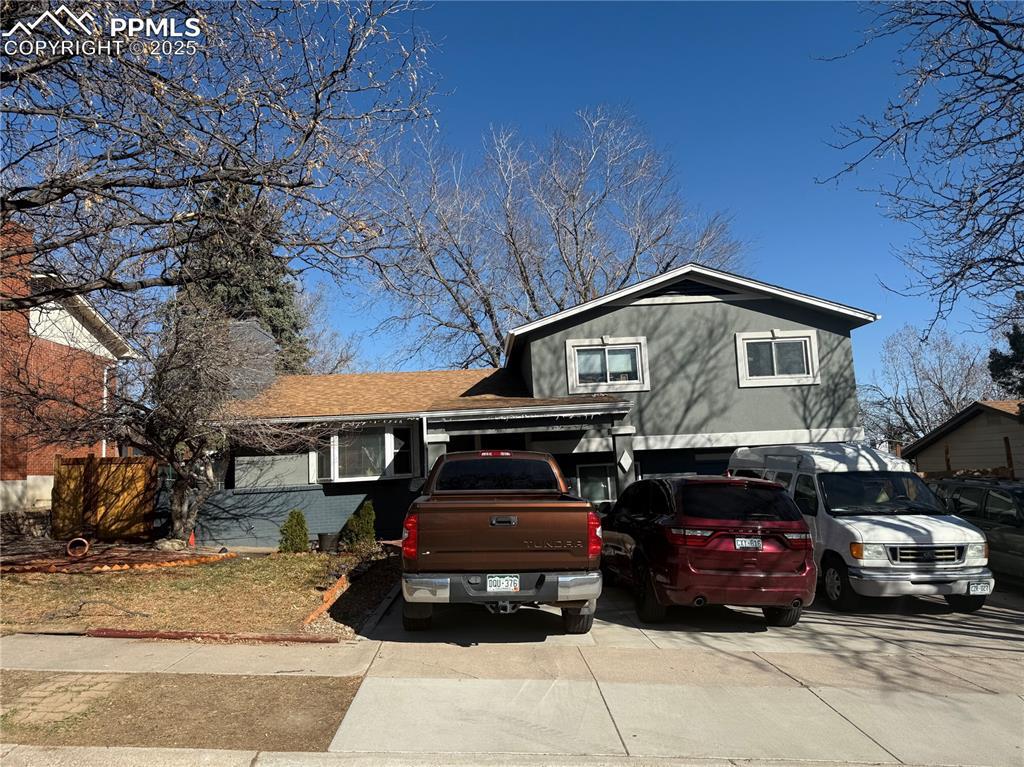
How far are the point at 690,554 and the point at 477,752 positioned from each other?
13.2 ft

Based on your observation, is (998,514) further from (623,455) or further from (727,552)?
(623,455)

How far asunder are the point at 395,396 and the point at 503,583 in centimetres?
1191

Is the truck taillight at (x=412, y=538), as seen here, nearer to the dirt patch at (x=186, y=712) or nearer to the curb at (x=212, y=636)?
the curb at (x=212, y=636)

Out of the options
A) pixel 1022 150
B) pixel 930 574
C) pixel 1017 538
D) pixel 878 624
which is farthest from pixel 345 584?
pixel 1022 150

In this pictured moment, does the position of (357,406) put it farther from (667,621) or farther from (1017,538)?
(1017,538)

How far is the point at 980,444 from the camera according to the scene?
26.5m

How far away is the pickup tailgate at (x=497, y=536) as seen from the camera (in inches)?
277

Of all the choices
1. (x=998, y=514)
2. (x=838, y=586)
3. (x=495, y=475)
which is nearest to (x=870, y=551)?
(x=838, y=586)

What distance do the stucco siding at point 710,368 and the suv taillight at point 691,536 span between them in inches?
379

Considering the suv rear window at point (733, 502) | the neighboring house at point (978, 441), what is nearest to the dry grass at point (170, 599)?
the suv rear window at point (733, 502)

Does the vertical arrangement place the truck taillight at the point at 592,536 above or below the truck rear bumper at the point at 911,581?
above

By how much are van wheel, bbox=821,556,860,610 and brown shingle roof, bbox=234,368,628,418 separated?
6.17 metres

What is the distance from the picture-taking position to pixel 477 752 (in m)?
4.64

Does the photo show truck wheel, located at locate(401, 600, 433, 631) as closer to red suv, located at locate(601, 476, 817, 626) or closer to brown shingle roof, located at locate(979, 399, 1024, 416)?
red suv, located at locate(601, 476, 817, 626)
